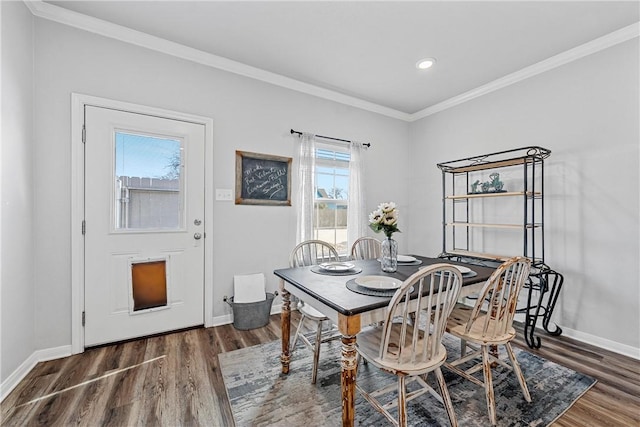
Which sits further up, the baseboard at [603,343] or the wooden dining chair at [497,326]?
the wooden dining chair at [497,326]

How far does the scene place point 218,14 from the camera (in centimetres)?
218

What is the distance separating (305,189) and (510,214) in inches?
89.3

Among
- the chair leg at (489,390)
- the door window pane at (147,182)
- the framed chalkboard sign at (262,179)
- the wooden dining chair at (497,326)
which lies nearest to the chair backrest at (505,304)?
the wooden dining chair at (497,326)

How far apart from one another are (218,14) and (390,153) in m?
2.73

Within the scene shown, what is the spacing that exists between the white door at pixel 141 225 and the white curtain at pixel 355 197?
1.82 meters

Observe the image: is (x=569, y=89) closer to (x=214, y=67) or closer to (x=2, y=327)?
(x=214, y=67)

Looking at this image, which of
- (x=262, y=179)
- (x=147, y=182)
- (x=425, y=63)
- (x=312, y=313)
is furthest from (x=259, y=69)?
(x=312, y=313)

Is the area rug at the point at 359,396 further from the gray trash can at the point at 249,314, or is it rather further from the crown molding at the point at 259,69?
the crown molding at the point at 259,69

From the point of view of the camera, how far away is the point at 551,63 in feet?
8.96

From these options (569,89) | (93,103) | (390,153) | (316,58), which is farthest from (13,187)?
(569,89)

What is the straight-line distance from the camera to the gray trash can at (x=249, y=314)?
272 centimetres

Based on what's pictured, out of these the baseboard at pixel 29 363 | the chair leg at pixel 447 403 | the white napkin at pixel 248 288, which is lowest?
the baseboard at pixel 29 363

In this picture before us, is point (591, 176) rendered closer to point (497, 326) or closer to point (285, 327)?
point (497, 326)

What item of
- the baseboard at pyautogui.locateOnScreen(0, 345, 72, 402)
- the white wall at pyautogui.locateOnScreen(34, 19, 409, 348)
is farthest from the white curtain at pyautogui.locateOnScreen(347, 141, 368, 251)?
the baseboard at pyautogui.locateOnScreen(0, 345, 72, 402)
